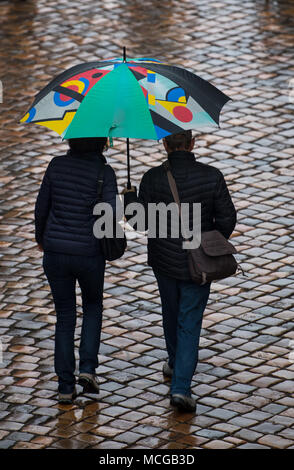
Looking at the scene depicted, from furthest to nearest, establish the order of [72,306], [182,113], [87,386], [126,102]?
[87,386] < [72,306] < [182,113] < [126,102]

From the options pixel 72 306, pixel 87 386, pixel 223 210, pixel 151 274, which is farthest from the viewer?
pixel 151 274

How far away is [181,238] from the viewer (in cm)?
602

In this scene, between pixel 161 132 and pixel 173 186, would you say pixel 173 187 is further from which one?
pixel 161 132

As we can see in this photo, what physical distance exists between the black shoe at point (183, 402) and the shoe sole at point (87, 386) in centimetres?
49

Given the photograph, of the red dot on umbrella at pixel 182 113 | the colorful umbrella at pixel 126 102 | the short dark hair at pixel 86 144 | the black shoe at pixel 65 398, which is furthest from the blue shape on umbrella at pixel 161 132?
the black shoe at pixel 65 398

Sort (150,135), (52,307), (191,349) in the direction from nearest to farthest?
(150,135), (191,349), (52,307)

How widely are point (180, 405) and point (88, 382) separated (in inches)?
22.7

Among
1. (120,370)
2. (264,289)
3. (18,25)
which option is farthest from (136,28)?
(120,370)

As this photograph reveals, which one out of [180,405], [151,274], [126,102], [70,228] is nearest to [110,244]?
[70,228]

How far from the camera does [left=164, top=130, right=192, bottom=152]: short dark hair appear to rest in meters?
6.04

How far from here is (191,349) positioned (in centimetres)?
613

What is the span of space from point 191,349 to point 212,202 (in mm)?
878

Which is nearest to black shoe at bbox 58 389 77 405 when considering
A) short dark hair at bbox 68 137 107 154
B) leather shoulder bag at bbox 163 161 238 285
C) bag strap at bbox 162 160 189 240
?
leather shoulder bag at bbox 163 161 238 285

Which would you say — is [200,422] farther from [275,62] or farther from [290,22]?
[290,22]
